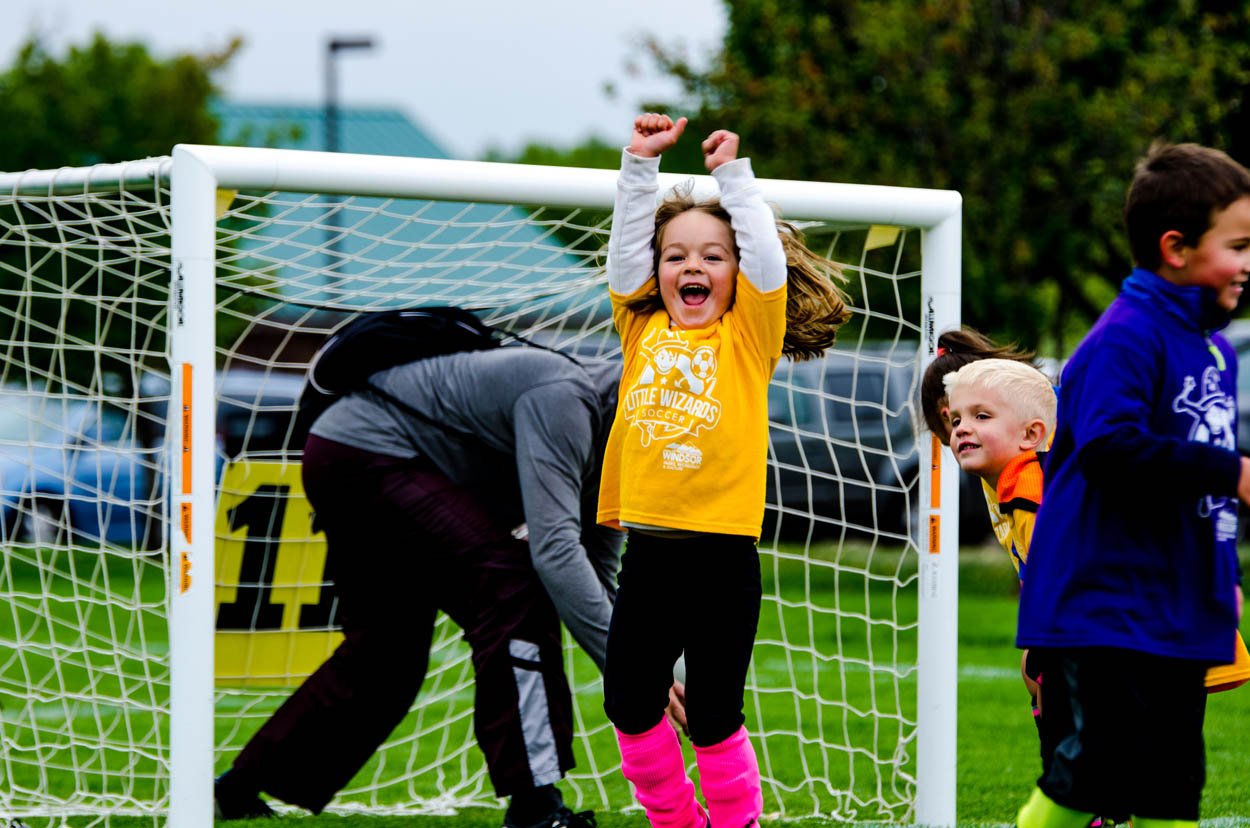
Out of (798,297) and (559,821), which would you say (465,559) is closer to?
(559,821)

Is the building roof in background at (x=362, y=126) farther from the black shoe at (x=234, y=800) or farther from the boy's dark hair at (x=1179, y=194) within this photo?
the boy's dark hair at (x=1179, y=194)

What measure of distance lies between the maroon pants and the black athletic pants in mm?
1509

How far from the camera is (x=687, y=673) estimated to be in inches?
118

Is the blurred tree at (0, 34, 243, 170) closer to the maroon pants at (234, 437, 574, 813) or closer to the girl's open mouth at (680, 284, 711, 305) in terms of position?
the maroon pants at (234, 437, 574, 813)

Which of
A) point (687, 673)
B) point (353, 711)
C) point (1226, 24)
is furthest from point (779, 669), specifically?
point (1226, 24)

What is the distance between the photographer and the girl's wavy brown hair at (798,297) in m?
3.08

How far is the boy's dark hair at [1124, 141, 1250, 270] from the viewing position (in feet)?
7.70

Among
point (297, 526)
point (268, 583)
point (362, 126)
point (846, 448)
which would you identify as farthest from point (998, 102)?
point (362, 126)

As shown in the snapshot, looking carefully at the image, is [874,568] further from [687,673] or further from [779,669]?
[687,673]

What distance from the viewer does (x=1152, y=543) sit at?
2.34 metres

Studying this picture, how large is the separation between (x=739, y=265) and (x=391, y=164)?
103cm

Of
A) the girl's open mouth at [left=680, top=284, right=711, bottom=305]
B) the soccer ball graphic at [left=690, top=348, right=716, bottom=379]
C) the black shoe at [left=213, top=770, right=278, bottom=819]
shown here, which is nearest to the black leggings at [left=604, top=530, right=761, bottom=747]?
the soccer ball graphic at [left=690, top=348, right=716, bottom=379]

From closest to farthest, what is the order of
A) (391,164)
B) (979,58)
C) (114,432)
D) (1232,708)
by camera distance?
1. (391,164)
2. (1232,708)
3. (979,58)
4. (114,432)

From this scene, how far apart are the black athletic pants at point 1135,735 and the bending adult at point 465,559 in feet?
4.18
